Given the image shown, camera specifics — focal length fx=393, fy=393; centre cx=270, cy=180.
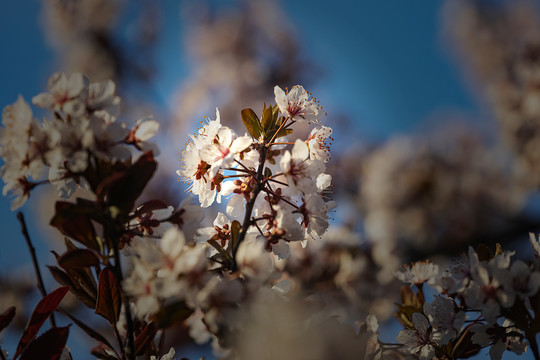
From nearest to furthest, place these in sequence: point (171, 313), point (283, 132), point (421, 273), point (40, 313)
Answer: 1. point (171, 313)
2. point (40, 313)
3. point (283, 132)
4. point (421, 273)

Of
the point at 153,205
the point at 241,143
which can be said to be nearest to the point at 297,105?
the point at 241,143

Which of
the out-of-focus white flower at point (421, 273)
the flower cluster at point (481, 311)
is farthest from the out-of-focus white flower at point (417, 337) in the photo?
the out-of-focus white flower at point (421, 273)

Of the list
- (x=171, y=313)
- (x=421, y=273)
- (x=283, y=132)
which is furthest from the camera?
(x=421, y=273)

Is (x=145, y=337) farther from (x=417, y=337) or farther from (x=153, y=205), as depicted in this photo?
(x=417, y=337)

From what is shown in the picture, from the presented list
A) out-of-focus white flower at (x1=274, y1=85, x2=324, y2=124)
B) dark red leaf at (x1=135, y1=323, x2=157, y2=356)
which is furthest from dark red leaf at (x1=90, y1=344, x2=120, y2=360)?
out-of-focus white flower at (x1=274, y1=85, x2=324, y2=124)

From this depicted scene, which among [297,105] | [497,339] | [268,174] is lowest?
[497,339]

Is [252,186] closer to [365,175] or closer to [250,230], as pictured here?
[250,230]
